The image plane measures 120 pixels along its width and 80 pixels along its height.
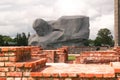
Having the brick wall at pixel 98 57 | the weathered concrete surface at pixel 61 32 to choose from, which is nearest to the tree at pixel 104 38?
the weathered concrete surface at pixel 61 32

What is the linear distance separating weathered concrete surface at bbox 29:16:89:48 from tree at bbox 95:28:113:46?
17898 mm

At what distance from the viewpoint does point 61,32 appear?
77.0 metres

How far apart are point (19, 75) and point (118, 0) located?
159 ft

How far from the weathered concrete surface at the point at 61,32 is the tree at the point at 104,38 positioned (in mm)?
17898

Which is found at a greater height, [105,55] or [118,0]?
[118,0]

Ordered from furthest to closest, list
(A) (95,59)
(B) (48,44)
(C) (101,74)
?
(B) (48,44)
(A) (95,59)
(C) (101,74)

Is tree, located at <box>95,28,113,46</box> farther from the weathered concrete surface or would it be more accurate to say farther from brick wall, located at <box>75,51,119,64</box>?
brick wall, located at <box>75,51,119,64</box>

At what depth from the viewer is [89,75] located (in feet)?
17.9

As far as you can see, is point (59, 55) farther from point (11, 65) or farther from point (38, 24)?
point (38, 24)

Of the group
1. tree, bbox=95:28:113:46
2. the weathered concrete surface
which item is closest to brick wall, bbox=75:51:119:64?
the weathered concrete surface

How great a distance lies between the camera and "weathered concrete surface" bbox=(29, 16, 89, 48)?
74.1 meters

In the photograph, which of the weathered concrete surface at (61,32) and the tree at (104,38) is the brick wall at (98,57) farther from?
the tree at (104,38)

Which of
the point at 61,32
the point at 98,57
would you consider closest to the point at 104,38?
the point at 61,32

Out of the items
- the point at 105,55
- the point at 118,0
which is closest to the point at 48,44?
the point at 118,0
